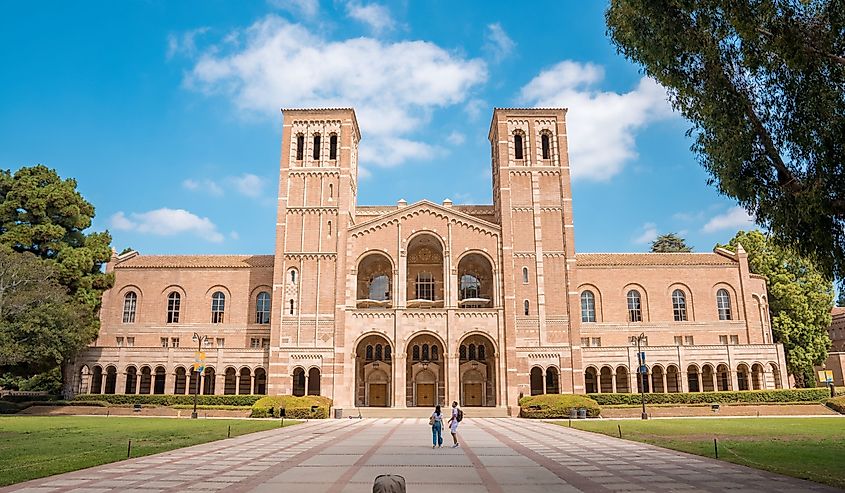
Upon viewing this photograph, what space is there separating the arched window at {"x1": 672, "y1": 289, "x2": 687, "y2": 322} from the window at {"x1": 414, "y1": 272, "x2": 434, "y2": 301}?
20856 mm

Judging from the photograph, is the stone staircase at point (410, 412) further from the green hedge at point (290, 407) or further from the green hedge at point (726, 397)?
the green hedge at point (726, 397)

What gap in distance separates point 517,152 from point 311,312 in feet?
70.7

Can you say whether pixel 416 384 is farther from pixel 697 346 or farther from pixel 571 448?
pixel 571 448

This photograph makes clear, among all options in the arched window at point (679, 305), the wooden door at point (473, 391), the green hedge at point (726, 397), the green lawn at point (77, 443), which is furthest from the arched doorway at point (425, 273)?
the green lawn at point (77, 443)

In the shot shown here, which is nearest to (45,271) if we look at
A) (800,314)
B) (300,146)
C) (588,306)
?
(300,146)

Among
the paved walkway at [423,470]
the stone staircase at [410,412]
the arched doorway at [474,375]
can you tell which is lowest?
the stone staircase at [410,412]

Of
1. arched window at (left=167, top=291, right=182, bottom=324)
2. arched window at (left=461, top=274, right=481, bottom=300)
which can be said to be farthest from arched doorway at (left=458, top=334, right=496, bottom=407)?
arched window at (left=167, top=291, right=182, bottom=324)

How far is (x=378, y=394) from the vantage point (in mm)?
49656

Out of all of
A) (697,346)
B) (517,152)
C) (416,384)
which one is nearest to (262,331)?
(416,384)

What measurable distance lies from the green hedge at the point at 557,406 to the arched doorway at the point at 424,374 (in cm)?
905

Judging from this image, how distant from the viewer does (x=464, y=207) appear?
56.4m

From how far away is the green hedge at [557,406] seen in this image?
38156 mm

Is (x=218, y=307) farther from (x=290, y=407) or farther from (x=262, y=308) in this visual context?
(x=290, y=407)

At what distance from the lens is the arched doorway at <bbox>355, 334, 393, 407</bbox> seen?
4909cm
